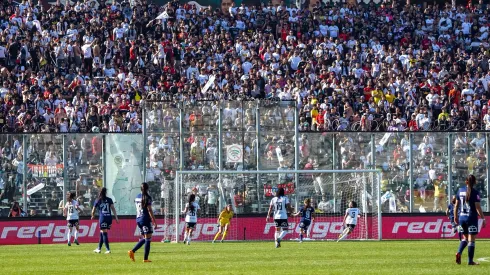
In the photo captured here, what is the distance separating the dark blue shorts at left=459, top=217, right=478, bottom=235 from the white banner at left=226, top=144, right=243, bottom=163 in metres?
18.0

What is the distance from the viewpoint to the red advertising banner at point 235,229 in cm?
3991

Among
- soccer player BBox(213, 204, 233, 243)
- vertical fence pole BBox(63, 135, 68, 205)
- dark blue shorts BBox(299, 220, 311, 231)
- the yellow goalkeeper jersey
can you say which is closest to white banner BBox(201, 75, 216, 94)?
vertical fence pole BBox(63, 135, 68, 205)

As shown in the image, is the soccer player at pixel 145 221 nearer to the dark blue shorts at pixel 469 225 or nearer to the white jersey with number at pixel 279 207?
the dark blue shorts at pixel 469 225

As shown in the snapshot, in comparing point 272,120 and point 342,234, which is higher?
point 272,120

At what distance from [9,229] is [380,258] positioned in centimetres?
1801

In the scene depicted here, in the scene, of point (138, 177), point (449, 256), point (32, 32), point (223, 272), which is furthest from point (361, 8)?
point (223, 272)

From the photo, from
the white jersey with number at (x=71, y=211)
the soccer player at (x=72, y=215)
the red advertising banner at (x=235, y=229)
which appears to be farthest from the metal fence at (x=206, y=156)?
the white jersey with number at (x=71, y=211)

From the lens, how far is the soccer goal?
4016 cm

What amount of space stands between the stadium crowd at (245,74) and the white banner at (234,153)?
27 centimetres

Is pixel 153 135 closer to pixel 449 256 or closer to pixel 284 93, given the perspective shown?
pixel 284 93

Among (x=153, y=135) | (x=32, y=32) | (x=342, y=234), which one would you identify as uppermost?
(x=32, y=32)

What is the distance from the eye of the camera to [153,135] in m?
40.3

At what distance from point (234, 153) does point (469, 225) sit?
60.7 ft

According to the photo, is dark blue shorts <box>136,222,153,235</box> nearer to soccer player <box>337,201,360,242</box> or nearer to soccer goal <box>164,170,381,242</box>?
soccer goal <box>164,170,381,242</box>
